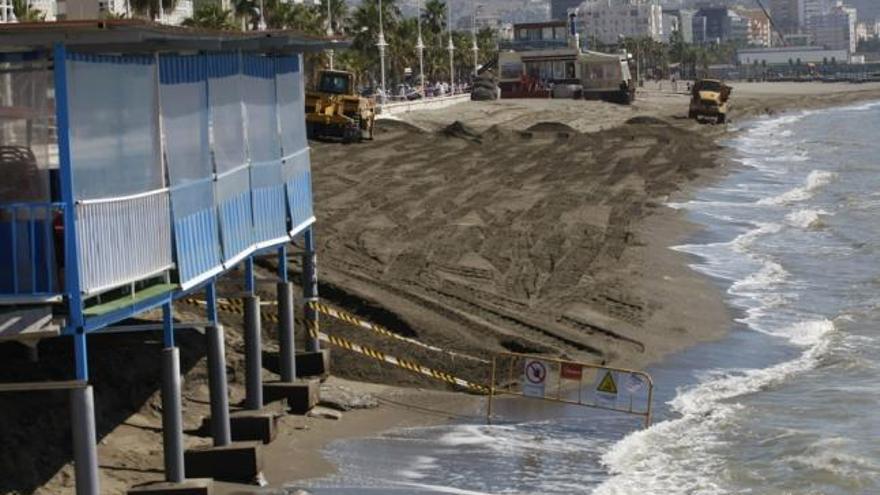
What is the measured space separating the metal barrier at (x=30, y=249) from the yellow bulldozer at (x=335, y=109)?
4562cm

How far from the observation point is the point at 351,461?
17922 millimetres

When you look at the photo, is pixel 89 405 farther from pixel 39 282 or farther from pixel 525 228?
pixel 525 228

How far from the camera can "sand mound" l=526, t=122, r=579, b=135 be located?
77.7 m

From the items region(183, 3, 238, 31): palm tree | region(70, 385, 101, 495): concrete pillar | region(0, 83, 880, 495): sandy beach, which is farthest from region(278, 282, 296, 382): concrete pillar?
region(183, 3, 238, 31): palm tree

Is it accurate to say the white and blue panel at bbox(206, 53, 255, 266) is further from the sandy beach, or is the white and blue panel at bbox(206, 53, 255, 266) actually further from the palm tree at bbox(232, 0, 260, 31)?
the palm tree at bbox(232, 0, 260, 31)

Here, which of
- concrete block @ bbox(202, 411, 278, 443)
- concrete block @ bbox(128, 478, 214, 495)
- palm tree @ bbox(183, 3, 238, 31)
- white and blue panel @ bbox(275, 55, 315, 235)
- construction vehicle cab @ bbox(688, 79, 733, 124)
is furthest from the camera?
construction vehicle cab @ bbox(688, 79, 733, 124)

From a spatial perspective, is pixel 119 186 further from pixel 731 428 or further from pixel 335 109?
pixel 335 109

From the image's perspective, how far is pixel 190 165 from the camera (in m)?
14.9

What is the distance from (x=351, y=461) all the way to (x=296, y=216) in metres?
3.35

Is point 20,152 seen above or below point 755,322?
above

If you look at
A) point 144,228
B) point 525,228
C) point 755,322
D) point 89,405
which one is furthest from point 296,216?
point 525,228

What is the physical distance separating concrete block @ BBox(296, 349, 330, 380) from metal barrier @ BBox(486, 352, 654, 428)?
205 centimetres

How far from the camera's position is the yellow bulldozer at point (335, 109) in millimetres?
58188

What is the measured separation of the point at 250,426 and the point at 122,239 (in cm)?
517
